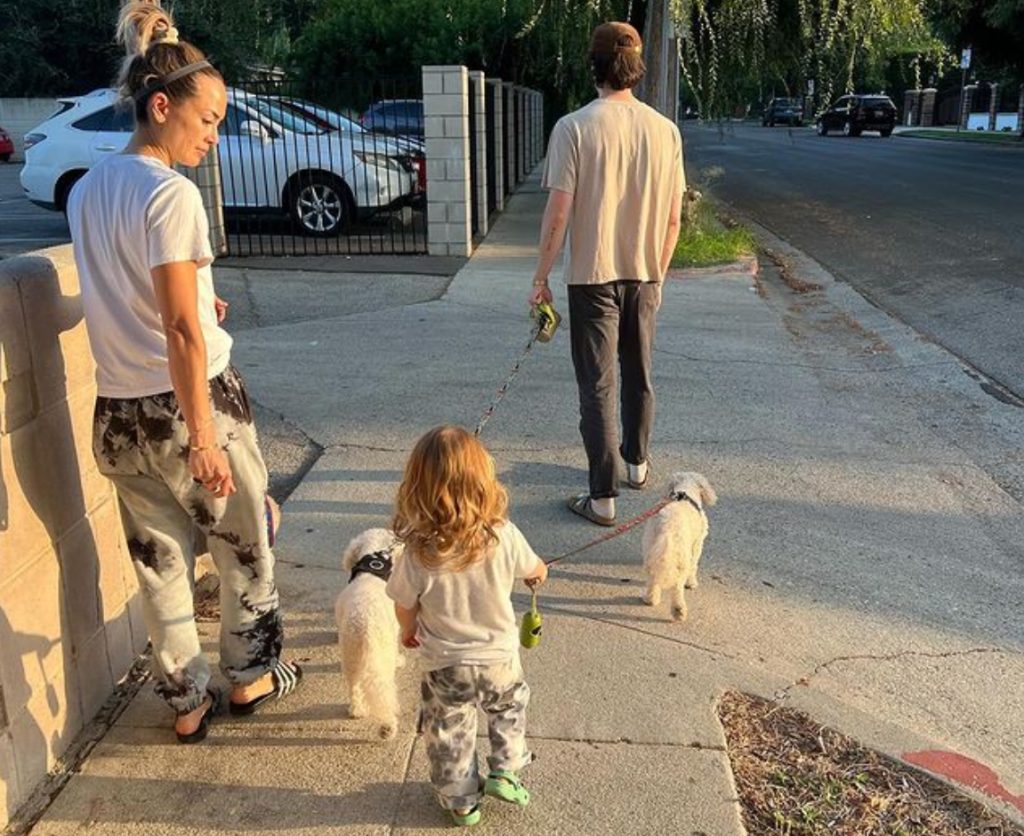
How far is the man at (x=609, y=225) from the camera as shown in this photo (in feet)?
13.6

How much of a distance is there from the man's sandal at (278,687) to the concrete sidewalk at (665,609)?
0.12 ft

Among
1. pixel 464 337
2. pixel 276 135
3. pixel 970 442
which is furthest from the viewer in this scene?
pixel 276 135

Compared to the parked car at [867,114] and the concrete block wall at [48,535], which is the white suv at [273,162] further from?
the parked car at [867,114]

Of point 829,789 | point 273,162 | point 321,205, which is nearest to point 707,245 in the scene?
point 321,205

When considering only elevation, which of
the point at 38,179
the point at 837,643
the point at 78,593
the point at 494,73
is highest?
the point at 494,73

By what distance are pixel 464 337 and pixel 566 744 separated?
5.29m

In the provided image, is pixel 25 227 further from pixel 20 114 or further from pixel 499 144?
pixel 20 114

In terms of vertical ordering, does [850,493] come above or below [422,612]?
below

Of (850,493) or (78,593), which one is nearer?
(78,593)

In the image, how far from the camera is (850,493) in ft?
15.9

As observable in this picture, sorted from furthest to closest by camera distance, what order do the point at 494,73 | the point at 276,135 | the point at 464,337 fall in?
1. the point at 494,73
2. the point at 276,135
3. the point at 464,337

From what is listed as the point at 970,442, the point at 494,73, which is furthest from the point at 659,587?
the point at 494,73

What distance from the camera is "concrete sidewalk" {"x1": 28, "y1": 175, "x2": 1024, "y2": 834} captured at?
267 cm

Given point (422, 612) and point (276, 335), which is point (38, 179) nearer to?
point (276, 335)
